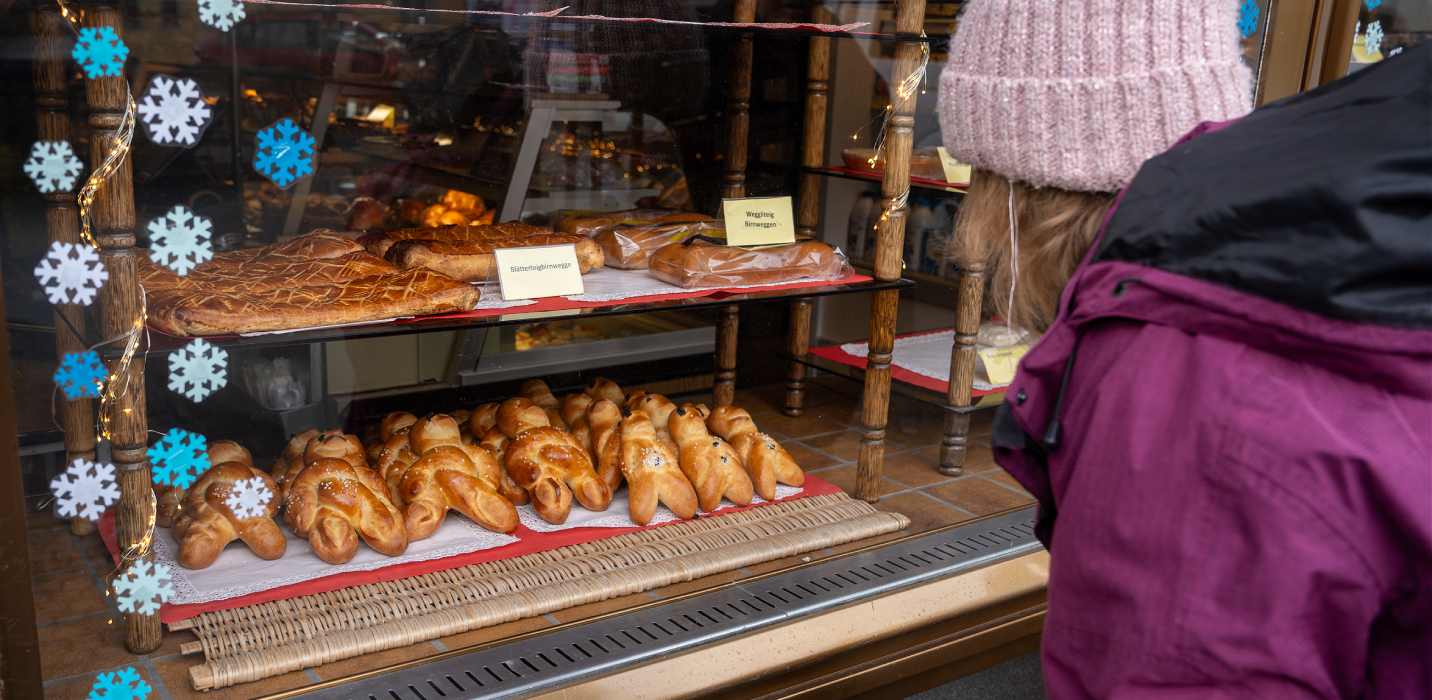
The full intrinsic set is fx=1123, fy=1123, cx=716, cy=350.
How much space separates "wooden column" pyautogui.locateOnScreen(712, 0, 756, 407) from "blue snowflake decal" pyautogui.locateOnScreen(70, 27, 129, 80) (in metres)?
1.44

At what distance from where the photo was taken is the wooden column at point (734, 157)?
278cm

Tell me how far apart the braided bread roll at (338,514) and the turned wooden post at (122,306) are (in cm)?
32

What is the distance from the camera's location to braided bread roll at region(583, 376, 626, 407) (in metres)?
2.62

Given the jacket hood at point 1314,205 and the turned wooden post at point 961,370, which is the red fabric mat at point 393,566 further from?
the jacket hood at point 1314,205

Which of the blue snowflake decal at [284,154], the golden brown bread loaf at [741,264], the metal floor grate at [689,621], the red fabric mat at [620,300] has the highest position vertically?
the blue snowflake decal at [284,154]

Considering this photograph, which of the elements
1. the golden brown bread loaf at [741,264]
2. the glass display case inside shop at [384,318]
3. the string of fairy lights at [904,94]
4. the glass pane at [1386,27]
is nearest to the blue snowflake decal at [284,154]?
the glass display case inside shop at [384,318]

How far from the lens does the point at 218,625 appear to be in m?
1.75

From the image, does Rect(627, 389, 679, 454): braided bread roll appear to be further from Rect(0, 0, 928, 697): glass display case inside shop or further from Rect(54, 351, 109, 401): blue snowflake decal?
Rect(54, 351, 109, 401): blue snowflake decal

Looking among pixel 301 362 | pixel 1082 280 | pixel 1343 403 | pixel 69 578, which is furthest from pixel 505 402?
pixel 1343 403

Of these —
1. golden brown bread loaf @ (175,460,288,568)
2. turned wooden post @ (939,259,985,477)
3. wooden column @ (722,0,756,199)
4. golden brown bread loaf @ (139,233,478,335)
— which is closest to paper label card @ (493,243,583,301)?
golden brown bread loaf @ (139,233,478,335)

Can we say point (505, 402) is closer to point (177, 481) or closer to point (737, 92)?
point (177, 481)

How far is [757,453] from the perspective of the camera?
97.6 inches

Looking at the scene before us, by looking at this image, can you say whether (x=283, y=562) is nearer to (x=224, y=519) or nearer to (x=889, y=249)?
(x=224, y=519)

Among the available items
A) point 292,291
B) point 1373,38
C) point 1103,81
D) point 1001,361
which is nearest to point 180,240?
point 292,291
